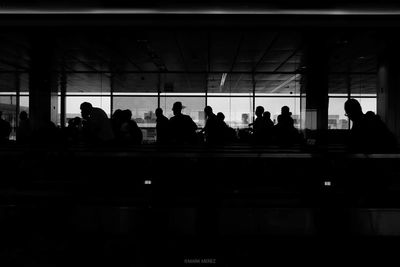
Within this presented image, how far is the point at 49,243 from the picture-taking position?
19.7 feet

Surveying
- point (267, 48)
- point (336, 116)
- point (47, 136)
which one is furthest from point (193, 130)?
point (336, 116)

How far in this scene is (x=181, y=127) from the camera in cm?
770

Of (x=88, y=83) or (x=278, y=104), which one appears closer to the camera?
(x=278, y=104)

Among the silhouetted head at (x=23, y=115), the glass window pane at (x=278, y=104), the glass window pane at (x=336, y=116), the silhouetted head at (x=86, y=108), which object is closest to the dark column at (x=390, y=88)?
the glass window pane at (x=336, y=116)

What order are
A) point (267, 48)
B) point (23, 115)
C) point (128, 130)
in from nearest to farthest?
point (128, 130) → point (23, 115) → point (267, 48)

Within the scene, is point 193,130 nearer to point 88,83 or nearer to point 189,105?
point 189,105

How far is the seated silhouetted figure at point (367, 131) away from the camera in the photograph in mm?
5305

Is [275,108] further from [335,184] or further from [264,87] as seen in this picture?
[335,184]

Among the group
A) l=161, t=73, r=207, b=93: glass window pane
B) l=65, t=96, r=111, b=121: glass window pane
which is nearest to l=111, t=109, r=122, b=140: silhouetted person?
l=161, t=73, r=207, b=93: glass window pane

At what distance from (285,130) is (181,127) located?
6.55 feet

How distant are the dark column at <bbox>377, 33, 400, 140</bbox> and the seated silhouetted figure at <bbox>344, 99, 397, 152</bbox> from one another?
27.5 feet

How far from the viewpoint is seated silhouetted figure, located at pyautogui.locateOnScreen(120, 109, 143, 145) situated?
8102mm

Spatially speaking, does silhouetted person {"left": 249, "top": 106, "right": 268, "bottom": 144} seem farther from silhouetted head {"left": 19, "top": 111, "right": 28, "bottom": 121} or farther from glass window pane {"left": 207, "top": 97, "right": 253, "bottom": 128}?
glass window pane {"left": 207, "top": 97, "right": 253, "bottom": 128}

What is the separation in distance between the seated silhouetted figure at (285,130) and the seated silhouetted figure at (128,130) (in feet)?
8.94
